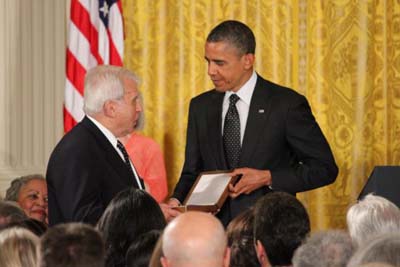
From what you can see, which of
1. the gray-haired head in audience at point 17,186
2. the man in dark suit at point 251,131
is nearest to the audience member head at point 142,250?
the man in dark suit at point 251,131

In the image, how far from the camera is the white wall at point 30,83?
882 centimetres

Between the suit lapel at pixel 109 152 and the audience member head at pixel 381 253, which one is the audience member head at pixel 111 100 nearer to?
the suit lapel at pixel 109 152

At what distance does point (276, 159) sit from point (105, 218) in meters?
1.98

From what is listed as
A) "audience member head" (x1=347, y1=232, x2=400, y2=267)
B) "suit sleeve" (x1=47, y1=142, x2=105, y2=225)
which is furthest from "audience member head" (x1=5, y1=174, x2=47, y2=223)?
"audience member head" (x1=347, y1=232, x2=400, y2=267)

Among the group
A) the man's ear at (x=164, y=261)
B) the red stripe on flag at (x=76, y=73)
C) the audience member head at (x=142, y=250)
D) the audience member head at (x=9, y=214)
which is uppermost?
the man's ear at (x=164, y=261)

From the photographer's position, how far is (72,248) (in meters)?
3.38

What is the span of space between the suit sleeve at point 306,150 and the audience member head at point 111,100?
0.99 meters

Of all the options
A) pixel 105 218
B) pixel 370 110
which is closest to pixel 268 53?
pixel 370 110

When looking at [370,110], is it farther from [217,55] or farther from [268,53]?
[217,55]

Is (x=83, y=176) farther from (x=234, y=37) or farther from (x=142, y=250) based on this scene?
(x=234, y=37)

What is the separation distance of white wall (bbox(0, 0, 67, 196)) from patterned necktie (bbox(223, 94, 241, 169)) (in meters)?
2.60

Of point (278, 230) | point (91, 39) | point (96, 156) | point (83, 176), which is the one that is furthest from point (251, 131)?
point (91, 39)

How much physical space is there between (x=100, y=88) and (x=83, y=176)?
54 centimetres

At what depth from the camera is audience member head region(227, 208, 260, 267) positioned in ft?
15.7
